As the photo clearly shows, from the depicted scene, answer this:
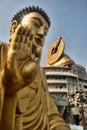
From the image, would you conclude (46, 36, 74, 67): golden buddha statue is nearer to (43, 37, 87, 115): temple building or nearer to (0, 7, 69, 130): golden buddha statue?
(43, 37, 87, 115): temple building

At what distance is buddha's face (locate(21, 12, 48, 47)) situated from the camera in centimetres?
271

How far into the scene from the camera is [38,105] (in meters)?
2.80

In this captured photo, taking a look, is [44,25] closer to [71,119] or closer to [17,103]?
[17,103]

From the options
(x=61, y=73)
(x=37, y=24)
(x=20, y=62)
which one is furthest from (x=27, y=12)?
(x=61, y=73)

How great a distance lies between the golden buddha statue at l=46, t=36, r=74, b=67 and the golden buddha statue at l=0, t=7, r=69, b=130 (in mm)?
25013

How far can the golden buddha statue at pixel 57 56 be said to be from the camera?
2820 cm

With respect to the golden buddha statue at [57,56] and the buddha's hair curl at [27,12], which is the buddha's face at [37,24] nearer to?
the buddha's hair curl at [27,12]

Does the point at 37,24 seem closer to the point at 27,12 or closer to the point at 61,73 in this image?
the point at 27,12

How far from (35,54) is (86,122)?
8.28 meters

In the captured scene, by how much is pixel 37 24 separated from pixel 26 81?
A: 0.92 m

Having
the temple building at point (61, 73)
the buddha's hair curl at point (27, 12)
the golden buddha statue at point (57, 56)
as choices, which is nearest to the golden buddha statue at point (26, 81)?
the buddha's hair curl at point (27, 12)

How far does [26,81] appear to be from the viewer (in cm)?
208

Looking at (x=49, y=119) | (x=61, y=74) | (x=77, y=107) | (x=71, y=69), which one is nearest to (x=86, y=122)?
(x=77, y=107)

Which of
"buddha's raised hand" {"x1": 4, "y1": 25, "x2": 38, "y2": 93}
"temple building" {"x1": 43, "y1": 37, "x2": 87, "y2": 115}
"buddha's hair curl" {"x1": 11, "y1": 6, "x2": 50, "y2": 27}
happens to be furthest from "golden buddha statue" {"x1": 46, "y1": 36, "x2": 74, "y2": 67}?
"buddha's raised hand" {"x1": 4, "y1": 25, "x2": 38, "y2": 93}
